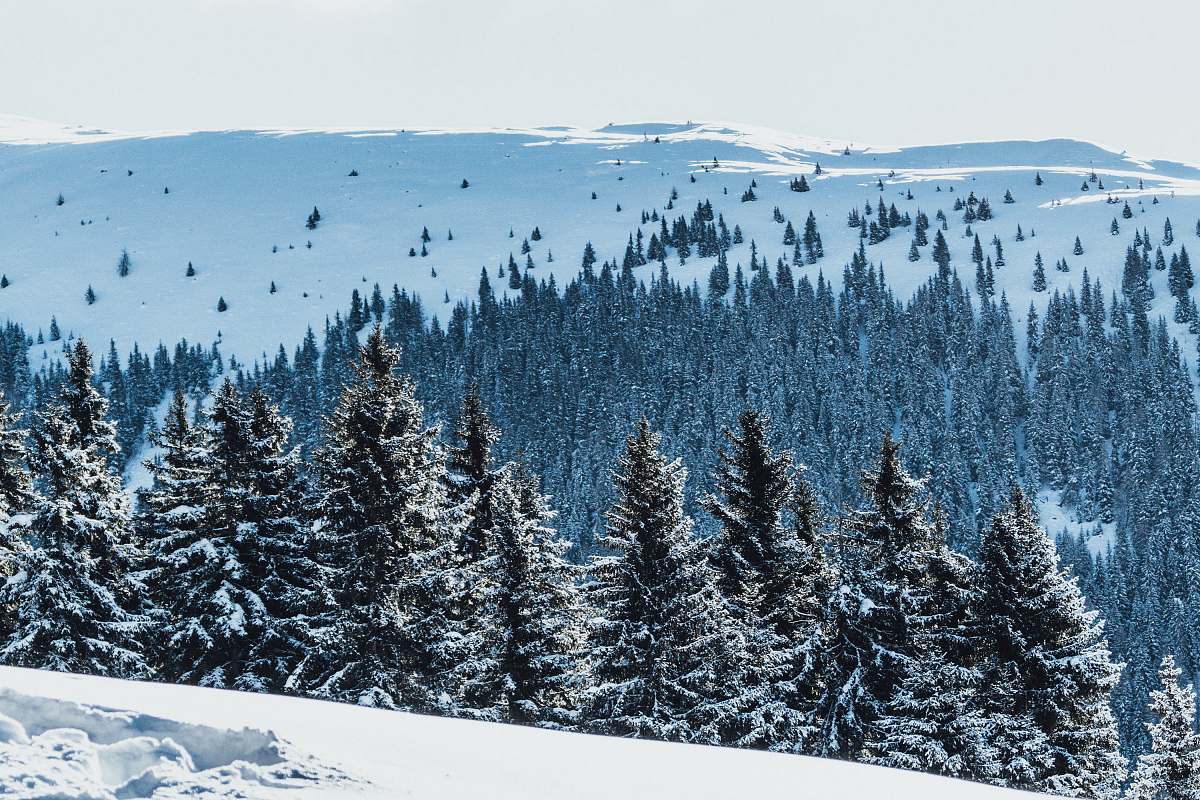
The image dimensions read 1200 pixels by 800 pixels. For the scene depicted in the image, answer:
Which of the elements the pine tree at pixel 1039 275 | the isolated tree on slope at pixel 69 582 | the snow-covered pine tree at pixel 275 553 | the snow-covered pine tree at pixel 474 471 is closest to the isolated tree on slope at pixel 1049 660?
the snow-covered pine tree at pixel 474 471

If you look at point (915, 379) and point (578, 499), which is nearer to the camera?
point (578, 499)

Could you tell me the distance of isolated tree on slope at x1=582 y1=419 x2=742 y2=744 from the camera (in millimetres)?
20656

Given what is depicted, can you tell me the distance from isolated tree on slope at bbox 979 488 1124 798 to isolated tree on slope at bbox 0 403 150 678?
17491 millimetres

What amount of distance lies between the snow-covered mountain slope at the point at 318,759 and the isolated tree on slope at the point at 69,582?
50.0 feet

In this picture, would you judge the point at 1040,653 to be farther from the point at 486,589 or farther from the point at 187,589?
the point at 187,589

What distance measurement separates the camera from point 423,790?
253 inches

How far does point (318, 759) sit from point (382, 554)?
15024 mm

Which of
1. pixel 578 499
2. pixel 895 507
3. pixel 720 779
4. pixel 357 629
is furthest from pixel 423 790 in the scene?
pixel 578 499

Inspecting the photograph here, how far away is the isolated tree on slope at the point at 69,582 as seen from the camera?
22125 mm

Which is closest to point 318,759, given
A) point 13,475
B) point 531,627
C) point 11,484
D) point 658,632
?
point 658,632

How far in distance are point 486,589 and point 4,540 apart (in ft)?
35.8

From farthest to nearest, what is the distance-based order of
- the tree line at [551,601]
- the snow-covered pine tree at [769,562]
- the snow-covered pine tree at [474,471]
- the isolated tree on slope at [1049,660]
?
the snow-covered pine tree at [474,471], the snow-covered pine tree at [769,562], the isolated tree on slope at [1049,660], the tree line at [551,601]

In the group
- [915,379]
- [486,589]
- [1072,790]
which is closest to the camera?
[1072,790]

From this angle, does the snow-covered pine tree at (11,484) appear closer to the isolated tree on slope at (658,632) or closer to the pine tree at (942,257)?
the isolated tree on slope at (658,632)
